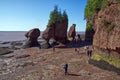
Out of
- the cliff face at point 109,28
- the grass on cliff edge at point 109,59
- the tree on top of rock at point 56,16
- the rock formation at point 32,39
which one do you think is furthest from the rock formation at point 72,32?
the grass on cliff edge at point 109,59

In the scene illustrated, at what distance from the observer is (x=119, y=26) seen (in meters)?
35.3

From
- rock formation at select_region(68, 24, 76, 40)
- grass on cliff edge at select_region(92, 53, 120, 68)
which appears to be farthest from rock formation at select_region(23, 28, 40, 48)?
grass on cliff edge at select_region(92, 53, 120, 68)

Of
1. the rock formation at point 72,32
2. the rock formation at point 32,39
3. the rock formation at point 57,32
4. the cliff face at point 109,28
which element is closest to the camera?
the cliff face at point 109,28

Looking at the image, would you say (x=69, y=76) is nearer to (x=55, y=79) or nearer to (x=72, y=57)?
(x=55, y=79)

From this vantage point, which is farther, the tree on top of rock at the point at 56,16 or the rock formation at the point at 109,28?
the tree on top of rock at the point at 56,16

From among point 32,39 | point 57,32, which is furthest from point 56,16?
point 32,39

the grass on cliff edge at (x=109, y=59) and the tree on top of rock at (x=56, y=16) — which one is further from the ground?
the tree on top of rock at (x=56, y=16)

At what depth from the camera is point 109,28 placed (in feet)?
124

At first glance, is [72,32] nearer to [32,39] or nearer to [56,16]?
[56,16]

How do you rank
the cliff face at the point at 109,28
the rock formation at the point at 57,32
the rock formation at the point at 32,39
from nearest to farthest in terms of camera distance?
1. the cliff face at the point at 109,28
2. the rock formation at the point at 57,32
3. the rock formation at the point at 32,39

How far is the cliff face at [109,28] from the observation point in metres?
35.6

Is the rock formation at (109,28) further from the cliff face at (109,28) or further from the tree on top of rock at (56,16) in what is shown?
the tree on top of rock at (56,16)

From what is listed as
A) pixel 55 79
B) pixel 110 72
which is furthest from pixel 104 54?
pixel 55 79

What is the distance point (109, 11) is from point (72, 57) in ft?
53.8
